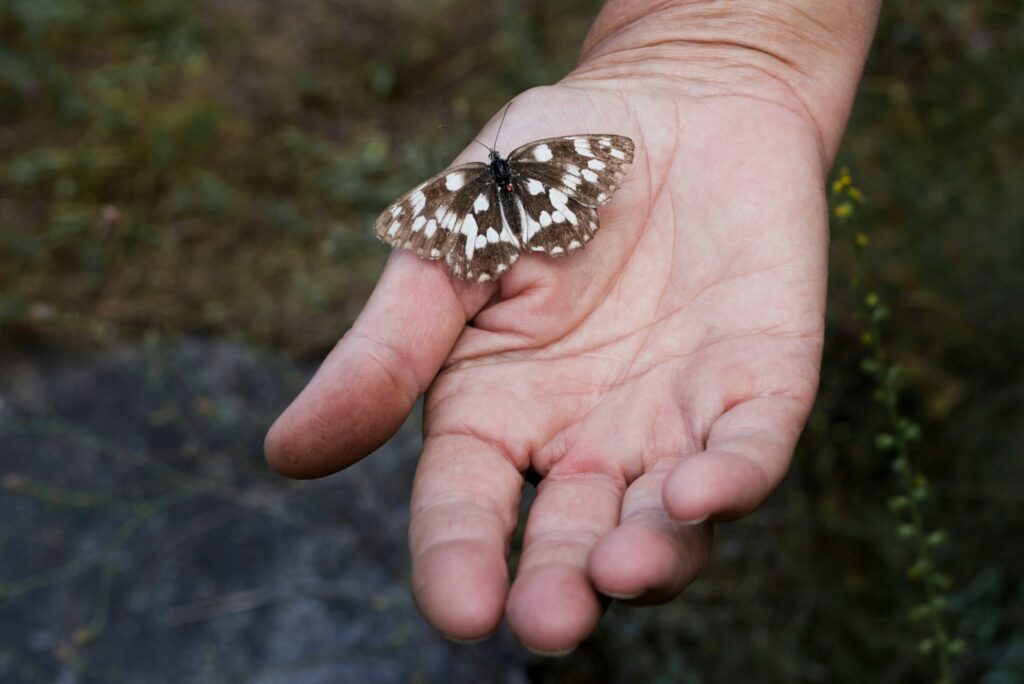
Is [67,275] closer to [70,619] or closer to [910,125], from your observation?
[70,619]

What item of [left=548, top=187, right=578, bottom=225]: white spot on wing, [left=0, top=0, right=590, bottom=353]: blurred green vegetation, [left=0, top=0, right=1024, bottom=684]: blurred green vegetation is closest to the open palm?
[left=548, top=187, right=578, bottom=225]: white spot on wing

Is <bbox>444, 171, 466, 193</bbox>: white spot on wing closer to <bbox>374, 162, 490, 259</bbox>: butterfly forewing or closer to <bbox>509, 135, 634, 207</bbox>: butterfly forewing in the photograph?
<bbox>374, 162, 490, 259</bbox>: butterfly forewing

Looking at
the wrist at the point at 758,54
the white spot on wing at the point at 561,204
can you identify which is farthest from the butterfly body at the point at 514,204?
the wrist at the point at 758,54

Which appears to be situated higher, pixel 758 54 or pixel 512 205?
pixel 758 54

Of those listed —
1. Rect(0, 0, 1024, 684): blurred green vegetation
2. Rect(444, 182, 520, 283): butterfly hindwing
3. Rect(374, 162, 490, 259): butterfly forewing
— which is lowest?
Rect(0, 0, 1024, 684): blurred green vegetation

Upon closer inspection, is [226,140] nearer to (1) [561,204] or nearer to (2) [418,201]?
(2) [418,201]

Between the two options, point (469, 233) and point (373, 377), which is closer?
point (373, 377)

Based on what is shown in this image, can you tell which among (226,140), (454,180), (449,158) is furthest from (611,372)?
(226,140)
